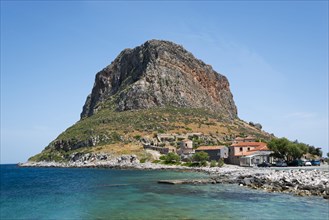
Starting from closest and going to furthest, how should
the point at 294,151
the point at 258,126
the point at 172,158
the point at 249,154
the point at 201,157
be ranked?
the point at 294,151
the point at 249,154
the point at 201,157
the point at 172,158
the point at 258,126

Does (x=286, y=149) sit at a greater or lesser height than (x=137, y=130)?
lesser

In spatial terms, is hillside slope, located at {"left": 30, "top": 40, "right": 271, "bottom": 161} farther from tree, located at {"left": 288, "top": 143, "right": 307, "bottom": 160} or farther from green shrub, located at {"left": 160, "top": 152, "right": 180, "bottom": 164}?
tree, located at {"left": 288, "top": 143, "right": 307, "bottom": 160}

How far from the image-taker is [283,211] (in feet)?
95.2

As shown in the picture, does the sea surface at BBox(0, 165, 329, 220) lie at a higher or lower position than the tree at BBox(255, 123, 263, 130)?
lower

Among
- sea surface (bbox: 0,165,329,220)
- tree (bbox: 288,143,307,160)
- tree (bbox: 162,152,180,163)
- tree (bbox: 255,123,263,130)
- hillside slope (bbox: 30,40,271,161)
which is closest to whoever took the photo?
sea surface (bbox: 0,165,329,220)

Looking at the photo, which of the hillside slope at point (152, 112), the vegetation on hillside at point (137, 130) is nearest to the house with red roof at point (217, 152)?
the vegetation on hillside at point (137, 130)

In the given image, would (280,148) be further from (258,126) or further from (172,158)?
(258,126)

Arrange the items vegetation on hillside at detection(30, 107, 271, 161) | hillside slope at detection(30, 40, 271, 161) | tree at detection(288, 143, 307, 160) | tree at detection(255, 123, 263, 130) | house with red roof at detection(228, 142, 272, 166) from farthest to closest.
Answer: tree at detection(255, 123, 263, 130) < hillside slope at detection(30, 40, 271, 161) < vegetation on hillside at detection(30, 107, 271, 161) < house with red roof at detection(228, 142, 272, 166) < tree at detection(288, 143, 307, 160)

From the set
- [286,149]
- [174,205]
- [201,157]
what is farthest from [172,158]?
[174,205]

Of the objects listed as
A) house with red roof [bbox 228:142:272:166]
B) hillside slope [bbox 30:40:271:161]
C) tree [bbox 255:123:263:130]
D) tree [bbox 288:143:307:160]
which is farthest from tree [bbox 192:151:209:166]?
tree [bbox 255:123:263:130]


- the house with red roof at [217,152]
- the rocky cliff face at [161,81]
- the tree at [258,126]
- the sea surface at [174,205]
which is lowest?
the sea surface at [174,205]

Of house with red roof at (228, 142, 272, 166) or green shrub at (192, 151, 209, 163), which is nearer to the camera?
house with red roof at (228, 142, 272, 166)

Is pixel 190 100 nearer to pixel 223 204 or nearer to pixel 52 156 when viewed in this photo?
pixel 52 156

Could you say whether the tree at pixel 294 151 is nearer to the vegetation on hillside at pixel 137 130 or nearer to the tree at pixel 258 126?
the vegetation on hillside at pixel 137 130
